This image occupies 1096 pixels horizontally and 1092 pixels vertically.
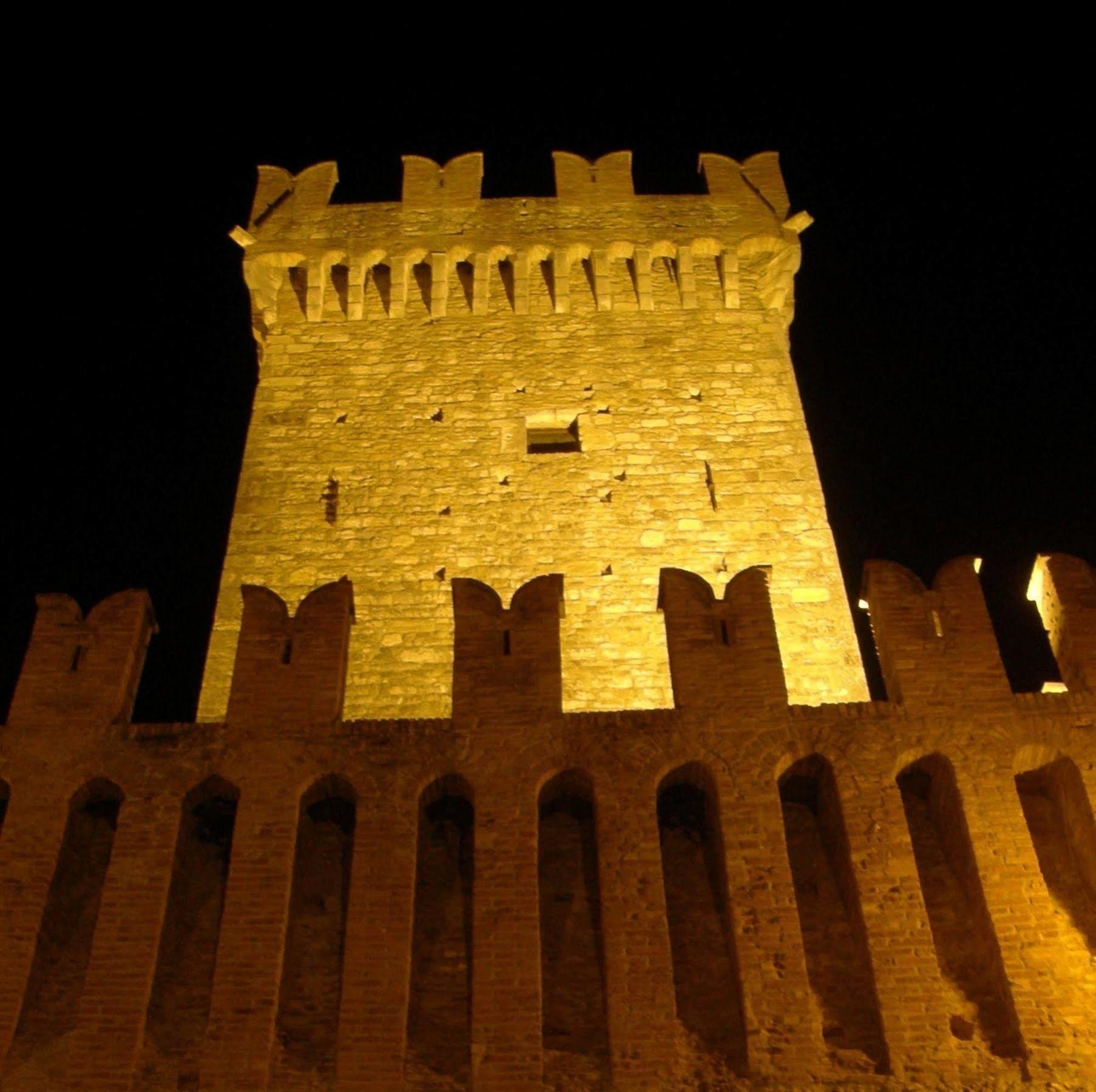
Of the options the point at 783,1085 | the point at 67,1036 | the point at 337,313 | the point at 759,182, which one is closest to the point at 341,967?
the point at 67,1036

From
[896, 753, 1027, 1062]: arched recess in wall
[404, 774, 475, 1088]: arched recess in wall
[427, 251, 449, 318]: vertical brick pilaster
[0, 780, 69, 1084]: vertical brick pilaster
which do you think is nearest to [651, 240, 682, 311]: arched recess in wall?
[427, 251, 449, 318]: vertical brick pilaster

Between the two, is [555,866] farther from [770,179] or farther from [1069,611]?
[770,179]

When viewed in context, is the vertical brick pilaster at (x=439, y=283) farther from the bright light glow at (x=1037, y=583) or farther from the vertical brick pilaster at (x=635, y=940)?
the vertical brick pilaster at (x=635, y=940)

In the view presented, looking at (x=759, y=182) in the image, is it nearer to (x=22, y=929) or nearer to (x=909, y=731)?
(x=909, y=731)

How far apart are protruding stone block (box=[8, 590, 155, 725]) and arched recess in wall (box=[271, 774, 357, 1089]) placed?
1.37 meters

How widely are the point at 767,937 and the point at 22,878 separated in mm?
3964

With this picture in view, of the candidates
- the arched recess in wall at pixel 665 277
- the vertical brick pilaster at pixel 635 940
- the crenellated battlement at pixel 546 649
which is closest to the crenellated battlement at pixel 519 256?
the arched recess in wall at pixel 665 277

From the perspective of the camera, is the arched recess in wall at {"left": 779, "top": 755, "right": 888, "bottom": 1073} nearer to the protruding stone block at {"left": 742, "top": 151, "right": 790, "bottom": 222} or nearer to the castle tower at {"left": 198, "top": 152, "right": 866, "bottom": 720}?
the castle tower at {"left": 198, "top": 152, "right": 866, "bottom": 720}

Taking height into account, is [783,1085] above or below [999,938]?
below

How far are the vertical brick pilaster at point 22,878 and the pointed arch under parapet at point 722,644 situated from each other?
361 cm

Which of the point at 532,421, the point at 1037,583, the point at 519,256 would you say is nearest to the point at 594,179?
the point at 519,256

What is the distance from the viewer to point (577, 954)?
7652 millimetres

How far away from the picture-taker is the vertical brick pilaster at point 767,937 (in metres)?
6.80

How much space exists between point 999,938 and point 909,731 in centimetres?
131
